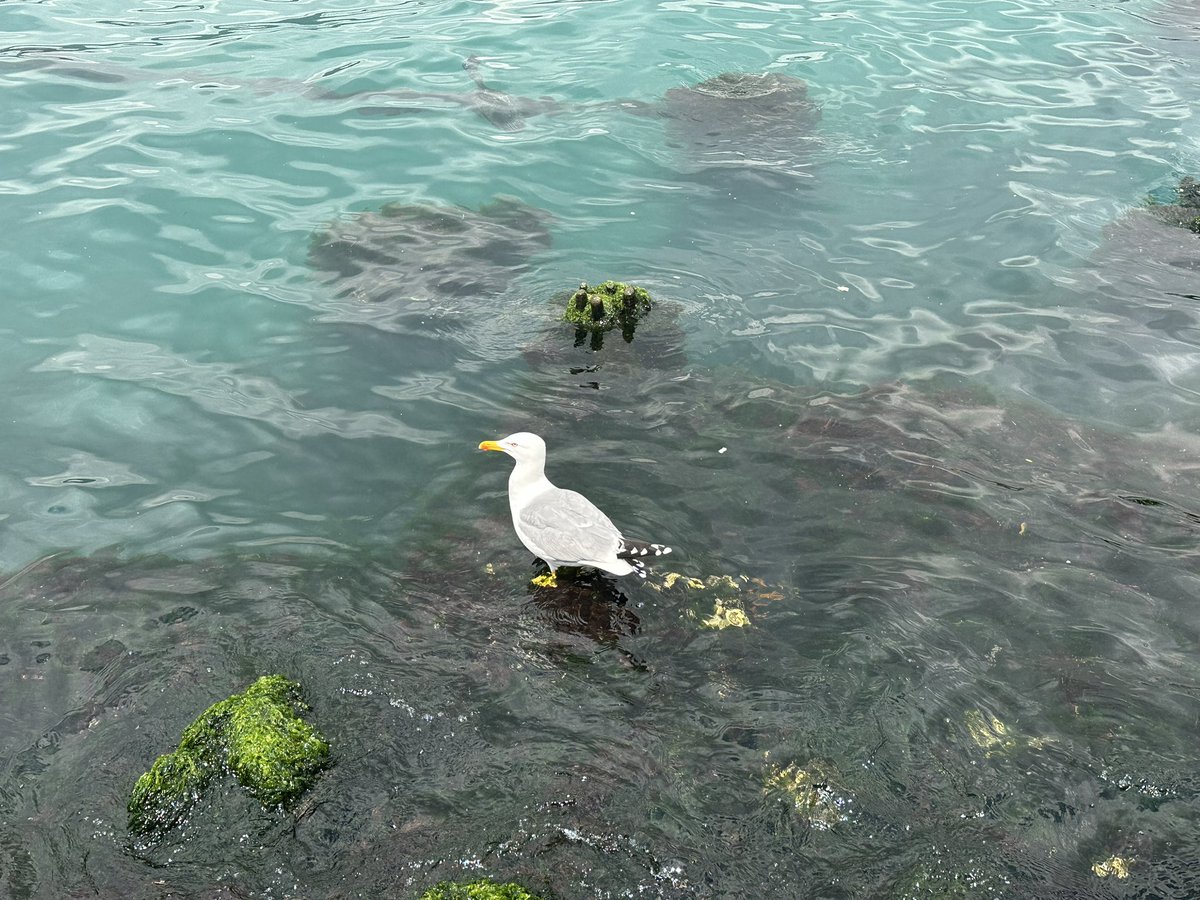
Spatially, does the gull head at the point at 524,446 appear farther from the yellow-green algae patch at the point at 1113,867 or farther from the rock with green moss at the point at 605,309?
the yellow-green algae patch at the point at 1113,867

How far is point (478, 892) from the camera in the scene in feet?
16.7

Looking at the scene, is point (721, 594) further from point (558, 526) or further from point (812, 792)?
point (812, 792)

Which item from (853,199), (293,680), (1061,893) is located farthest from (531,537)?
(853,199)

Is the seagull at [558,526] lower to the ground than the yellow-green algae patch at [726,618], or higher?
higher

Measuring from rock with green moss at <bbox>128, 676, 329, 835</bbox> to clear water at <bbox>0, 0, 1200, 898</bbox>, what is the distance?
0.14m

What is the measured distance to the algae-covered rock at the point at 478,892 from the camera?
5082mm

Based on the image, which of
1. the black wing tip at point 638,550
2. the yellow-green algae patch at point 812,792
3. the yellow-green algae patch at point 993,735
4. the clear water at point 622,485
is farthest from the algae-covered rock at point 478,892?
the yellow-green algae patch at point 993,735

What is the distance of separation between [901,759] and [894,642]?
1.10 meters

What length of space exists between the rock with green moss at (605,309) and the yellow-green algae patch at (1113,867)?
6.94m

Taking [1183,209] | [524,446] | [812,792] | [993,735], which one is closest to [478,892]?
[812,792]

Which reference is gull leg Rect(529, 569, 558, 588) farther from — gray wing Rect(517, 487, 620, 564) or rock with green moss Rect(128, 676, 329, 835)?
rock with green moss Rect(128, 676, 329, 835)

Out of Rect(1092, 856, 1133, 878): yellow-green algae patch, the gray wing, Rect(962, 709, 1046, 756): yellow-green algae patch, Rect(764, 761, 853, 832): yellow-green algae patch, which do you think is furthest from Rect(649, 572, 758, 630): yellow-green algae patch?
Rect(1092, 856, 1133, 878): yellow-green algae patch

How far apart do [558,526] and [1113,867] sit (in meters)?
4.27

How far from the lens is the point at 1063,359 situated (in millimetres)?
10648
